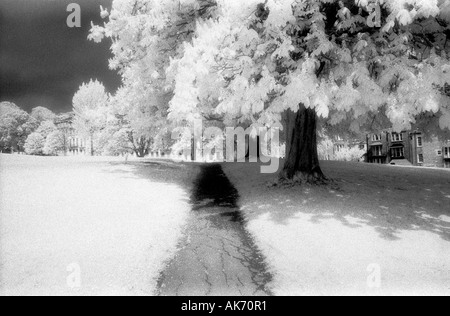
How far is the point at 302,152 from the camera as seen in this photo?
1302 cm

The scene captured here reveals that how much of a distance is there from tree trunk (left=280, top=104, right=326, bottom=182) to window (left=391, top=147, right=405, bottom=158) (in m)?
56.0

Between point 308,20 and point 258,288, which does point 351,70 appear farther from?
point 258,288

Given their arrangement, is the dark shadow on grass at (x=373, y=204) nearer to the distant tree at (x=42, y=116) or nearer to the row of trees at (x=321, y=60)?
the row of trees at (x=321, y=60)

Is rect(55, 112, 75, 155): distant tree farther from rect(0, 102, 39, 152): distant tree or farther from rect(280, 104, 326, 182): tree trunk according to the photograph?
rect(280, 104, 326, 182): tree trunk

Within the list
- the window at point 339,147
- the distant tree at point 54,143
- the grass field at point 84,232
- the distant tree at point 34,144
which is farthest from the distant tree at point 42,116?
the grass field at point 84,232

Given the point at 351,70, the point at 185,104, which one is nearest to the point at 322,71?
the point at 351,70

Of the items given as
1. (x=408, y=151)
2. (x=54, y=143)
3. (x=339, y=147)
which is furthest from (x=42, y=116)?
(x=408, y=151)

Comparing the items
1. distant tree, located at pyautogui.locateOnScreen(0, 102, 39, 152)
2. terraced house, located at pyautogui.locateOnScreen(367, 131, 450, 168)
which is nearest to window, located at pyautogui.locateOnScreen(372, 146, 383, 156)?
terraced house, located at pyautogui.locateOnScreen(367, 131, 450, 168)

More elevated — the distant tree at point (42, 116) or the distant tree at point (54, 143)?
the distant tree at point (42, 116)

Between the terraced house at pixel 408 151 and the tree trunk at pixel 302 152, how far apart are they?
1639 inches

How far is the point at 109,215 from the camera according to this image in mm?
9344

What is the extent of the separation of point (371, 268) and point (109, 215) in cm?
699

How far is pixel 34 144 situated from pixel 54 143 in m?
5.61

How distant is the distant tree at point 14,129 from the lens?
63.7 metres
